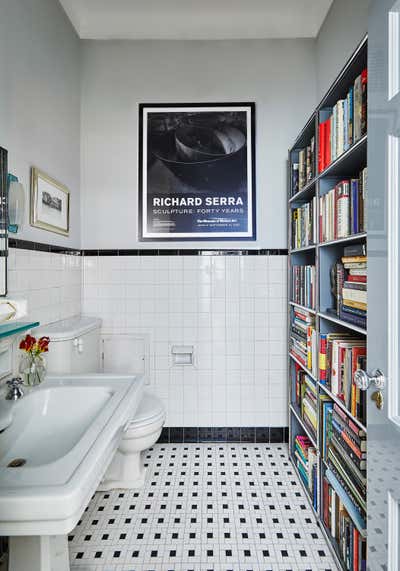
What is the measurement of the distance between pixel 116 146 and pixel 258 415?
222cm

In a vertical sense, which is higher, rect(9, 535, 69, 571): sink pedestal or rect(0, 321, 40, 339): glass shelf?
rect(0, 321, 40, 339): glass shelf

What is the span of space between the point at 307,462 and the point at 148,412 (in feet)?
3.03

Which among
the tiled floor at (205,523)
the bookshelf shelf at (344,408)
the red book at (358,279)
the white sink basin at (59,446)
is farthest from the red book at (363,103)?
the tiled floor at (205,523)

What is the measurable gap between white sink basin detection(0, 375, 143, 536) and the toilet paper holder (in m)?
1.04

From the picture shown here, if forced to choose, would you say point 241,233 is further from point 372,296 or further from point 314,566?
point 314,566

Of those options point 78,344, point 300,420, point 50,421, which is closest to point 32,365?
point 50,421

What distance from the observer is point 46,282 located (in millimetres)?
2086

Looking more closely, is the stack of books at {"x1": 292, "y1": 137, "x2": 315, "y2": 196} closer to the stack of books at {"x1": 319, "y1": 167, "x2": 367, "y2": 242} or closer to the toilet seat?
the stack of books at {"x1": 319, "y1": 167, "x2": 367, "y2": 242}

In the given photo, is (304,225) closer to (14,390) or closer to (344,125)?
(344,125)

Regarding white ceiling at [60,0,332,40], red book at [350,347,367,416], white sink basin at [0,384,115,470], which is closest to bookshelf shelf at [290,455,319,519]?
red book at [350,347,367,416]

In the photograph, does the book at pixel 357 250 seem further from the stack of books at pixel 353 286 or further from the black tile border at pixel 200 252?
the black tile border at pixel 200 252

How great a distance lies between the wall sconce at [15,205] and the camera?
159 cm

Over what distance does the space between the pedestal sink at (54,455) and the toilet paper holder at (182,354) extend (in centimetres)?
104

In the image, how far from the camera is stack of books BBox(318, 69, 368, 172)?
1.31 metres
